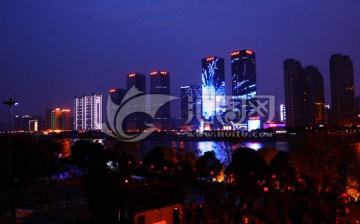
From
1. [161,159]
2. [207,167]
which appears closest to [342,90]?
[161,159]

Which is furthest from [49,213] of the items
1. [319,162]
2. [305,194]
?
[319,162]

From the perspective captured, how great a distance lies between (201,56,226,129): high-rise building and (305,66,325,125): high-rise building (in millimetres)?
22349

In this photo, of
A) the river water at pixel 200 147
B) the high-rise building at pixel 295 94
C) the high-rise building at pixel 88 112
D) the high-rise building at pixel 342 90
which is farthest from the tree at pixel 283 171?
the high-rise building at pixel 88 112

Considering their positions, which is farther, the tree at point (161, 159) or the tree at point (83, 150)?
the tree at point (83, 150)

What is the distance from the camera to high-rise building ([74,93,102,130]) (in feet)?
341

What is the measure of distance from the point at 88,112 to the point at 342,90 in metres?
70.4

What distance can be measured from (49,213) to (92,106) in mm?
98618

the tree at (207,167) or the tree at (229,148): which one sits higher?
the tree at (229,148)

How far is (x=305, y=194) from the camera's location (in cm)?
741

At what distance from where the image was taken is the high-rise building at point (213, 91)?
303 ft

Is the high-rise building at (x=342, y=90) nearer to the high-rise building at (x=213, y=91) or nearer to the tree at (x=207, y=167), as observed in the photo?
the high-rise building at (x=213, y=91)

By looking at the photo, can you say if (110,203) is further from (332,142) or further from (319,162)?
(332,142)

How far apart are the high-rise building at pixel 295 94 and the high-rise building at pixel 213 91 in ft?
60.2

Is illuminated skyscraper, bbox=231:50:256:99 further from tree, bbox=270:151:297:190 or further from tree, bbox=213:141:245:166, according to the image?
tree, bbox=270:151:297:190
